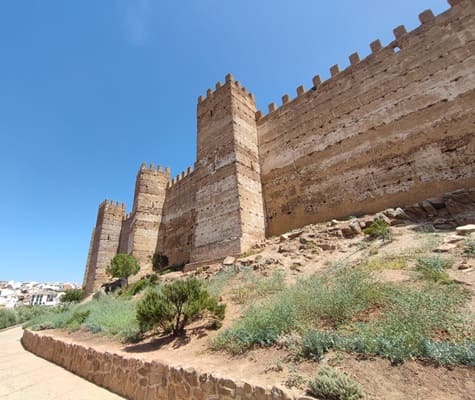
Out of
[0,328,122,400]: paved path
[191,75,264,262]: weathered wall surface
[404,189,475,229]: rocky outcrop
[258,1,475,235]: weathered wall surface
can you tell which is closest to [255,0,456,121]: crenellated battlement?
[258,1,475,235]: weathered wall surface

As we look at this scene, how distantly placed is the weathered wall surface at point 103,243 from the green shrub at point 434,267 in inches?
917

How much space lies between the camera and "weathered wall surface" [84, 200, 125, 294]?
2191cm

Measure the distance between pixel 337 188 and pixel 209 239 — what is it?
6646mm

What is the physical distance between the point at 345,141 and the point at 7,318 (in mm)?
23736

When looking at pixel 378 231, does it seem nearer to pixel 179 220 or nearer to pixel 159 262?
pixel 179 220

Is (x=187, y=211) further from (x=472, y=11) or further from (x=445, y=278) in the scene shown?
(x=472, y=11)

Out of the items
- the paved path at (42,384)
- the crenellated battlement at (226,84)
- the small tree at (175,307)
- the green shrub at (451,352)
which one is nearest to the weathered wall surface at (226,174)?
the crenellated battlement at (226,84)

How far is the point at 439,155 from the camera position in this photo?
905cm

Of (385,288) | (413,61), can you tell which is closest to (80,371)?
(385,288)

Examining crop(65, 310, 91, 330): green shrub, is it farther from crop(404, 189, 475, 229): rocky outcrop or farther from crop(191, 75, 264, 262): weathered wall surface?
crop(404, 189, 475, 229): rocky outcrop

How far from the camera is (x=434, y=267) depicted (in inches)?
179

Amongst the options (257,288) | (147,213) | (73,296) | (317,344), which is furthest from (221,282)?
(73,296)

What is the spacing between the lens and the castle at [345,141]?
363 inches

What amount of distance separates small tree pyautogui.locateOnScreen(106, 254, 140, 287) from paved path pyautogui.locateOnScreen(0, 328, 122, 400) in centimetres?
1068
